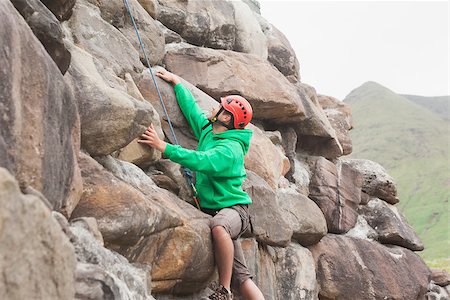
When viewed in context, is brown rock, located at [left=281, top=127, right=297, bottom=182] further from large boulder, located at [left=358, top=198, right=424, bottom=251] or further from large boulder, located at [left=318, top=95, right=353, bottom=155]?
large boulder, located at [left=318, top=95, right=353, bottom=155]

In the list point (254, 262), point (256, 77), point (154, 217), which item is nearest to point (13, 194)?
point (154, 217)

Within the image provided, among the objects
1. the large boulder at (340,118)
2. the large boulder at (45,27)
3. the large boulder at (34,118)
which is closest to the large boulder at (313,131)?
the large boulder at (340,118)

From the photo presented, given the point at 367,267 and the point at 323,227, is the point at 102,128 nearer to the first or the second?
the point at 323,227

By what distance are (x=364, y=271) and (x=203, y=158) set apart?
888cm

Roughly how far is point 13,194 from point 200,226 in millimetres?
5801

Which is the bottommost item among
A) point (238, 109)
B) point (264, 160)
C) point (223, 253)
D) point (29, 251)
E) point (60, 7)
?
point (264, 160)

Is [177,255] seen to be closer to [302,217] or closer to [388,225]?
[302,217]

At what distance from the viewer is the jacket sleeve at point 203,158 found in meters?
9.93

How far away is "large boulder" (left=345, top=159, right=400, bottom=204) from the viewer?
20.0m

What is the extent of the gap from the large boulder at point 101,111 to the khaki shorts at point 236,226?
8.04ft

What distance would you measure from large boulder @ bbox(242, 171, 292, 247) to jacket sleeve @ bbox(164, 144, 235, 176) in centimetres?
246

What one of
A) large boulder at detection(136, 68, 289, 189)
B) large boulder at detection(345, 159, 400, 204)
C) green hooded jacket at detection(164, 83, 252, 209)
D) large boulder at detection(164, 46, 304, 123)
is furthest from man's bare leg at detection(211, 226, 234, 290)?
large boulder at detection(345, 159, 400, 204)

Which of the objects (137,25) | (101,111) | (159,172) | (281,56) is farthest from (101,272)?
(281,56)

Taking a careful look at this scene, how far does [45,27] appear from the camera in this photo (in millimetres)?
6973
